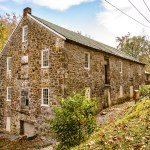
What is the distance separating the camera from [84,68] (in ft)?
66.9

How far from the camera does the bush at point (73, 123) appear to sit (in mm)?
10398

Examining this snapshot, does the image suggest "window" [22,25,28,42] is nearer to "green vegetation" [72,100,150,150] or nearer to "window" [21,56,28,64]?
"window" [21,56,28,64]

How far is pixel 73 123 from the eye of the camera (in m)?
10.5

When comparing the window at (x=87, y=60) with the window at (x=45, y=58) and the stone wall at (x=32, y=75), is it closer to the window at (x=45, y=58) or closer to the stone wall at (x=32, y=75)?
the stone wall at (x=32, y=75)

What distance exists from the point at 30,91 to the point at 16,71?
3.47 meters

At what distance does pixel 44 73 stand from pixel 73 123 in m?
9.72

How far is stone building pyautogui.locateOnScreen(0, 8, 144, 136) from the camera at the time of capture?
60.4ft

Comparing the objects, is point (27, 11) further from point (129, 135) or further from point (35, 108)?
point (129, 135)

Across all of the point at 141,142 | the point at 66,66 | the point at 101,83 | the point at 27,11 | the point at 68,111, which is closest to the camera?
the point at 141,142

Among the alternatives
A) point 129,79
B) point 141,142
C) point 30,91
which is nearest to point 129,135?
point 141,142

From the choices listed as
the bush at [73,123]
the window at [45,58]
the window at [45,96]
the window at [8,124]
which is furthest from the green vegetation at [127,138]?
the window at [8,124]

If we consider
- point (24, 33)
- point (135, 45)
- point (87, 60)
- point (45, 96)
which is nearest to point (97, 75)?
point (87, 60)

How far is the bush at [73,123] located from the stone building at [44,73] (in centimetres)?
681

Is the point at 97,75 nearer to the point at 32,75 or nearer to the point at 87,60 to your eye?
the point at 87,60
